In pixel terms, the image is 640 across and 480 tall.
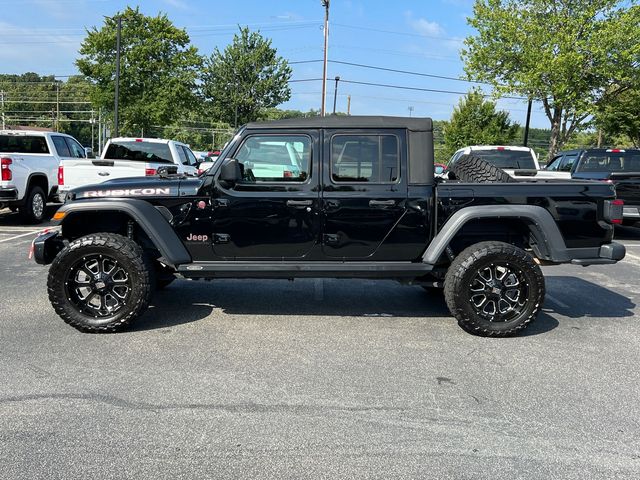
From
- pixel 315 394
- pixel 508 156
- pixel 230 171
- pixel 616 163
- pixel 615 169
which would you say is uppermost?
pixel 508 156

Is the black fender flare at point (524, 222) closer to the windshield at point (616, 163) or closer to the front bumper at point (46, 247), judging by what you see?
the front bumper at point (46, 247)

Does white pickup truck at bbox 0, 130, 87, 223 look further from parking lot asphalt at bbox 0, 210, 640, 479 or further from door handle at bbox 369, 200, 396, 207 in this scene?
door handle at bbox 369, 200, 396, 207

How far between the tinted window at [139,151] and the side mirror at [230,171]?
7621mm

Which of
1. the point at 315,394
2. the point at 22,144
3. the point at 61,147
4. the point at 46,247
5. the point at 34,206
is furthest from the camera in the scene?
the point at 61,147

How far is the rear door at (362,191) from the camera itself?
4.77m

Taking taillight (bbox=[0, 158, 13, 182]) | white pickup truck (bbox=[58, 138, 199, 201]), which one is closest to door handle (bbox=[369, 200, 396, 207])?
white pickup truck (bbox=[58, 138, 199, 201])

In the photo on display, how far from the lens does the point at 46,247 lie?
16.0 ft

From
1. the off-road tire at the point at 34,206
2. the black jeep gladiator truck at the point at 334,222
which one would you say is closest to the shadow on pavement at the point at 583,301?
the black jeep gladiator truck at the point at 334,222

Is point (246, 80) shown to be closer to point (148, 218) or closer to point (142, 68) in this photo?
point (142, 68)

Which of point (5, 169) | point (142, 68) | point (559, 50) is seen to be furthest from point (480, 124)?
point (5, 169)

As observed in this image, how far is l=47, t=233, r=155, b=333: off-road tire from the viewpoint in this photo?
458 centimetres

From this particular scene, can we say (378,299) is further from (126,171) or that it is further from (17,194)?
(17,194)

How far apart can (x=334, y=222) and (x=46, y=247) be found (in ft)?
8.90

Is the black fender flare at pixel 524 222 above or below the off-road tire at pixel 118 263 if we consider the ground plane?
above
